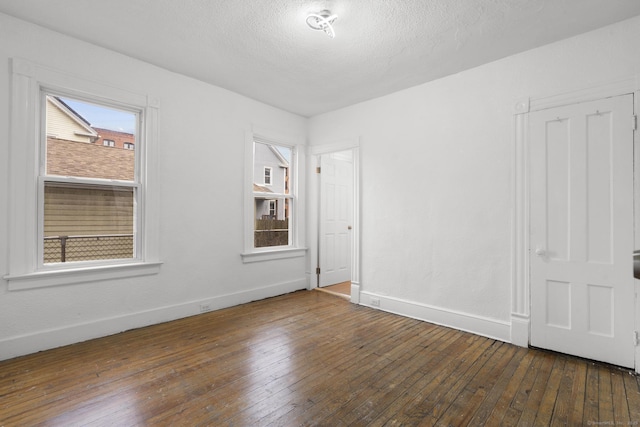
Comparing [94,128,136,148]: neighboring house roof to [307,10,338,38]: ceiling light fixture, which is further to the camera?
[94,128,136,148]: neighboring house roof

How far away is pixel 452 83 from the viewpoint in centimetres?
347

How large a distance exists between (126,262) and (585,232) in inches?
173

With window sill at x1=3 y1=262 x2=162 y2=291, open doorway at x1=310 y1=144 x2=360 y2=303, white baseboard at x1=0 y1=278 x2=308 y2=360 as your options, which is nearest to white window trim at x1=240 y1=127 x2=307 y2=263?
open doorway at x1=310 y1=144 x2=360 y2=303

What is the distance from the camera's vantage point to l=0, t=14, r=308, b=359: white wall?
2.66 m

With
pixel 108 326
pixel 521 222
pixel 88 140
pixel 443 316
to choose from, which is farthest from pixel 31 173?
pixel 521 222

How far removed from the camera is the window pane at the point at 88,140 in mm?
2889

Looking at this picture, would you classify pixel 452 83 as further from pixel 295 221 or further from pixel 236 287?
pixel 236 287

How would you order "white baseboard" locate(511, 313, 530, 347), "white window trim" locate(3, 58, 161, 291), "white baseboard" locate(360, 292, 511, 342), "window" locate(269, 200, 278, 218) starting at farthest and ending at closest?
1. "window" locate(269, 200, 278, 218)
2. "white baseboard" locate(360, 292, 511, 342)
3. "white baseboard" locate(511, 313, 530, 347)
4. "white window trim" locate(3, 58, 161, 291)

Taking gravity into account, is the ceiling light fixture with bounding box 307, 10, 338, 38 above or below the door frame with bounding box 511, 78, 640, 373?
above

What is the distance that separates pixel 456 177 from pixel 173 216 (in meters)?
3.23

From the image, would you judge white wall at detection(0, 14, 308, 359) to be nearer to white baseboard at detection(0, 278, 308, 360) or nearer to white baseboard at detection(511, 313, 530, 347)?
white baseboard at detection(0, 278, 308, 360)

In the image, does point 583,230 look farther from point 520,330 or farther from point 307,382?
point 307,382

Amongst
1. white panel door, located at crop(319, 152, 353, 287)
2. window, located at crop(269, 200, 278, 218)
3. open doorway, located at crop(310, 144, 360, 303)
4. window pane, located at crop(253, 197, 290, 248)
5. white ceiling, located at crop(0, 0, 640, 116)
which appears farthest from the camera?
white panel door, located at crop(319, 152, 353, 287)

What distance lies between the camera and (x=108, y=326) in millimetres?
3100
